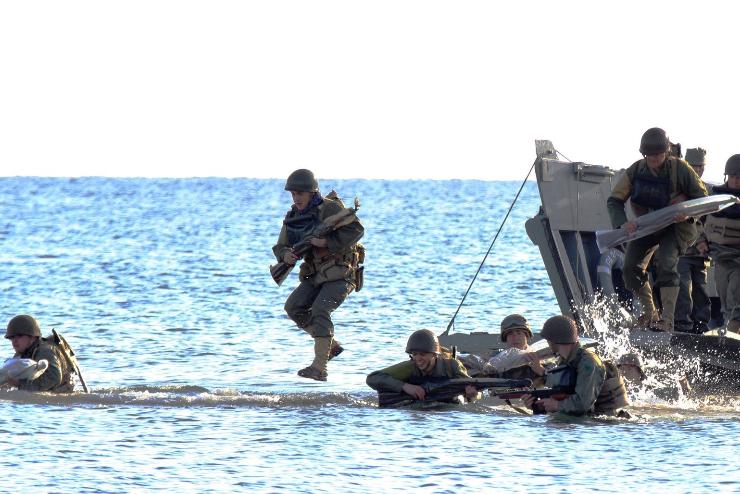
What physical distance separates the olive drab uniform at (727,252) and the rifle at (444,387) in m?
3.15

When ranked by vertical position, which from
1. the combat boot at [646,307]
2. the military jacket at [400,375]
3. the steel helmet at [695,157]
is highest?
the steel helmet at [695,157]

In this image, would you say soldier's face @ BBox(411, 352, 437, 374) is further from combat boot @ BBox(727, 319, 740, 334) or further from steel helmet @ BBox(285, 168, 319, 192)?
combat boot @ BBox(727, 319, 740, 334)

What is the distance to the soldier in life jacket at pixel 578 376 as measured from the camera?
15141 mm

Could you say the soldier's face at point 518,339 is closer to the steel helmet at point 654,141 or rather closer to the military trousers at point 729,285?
the steel helmet at point 654,141

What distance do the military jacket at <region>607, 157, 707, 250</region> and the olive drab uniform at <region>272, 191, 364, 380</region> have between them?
8.63ft

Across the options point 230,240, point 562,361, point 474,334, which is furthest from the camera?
point 230,240

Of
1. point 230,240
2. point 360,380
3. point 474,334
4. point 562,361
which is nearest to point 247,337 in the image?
point 360,380

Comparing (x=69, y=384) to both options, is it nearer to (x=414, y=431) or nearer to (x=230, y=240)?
(x=414, y=431)

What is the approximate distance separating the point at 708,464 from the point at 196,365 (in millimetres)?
10062

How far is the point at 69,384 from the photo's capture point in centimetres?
1773

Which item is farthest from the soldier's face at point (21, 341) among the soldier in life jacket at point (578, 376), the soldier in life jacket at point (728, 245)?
the soldier in life jacket at point (728, 245)

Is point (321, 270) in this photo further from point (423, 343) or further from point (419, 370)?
point (423, 343)

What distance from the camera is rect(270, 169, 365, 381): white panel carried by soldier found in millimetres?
17266

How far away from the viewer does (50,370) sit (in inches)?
677
